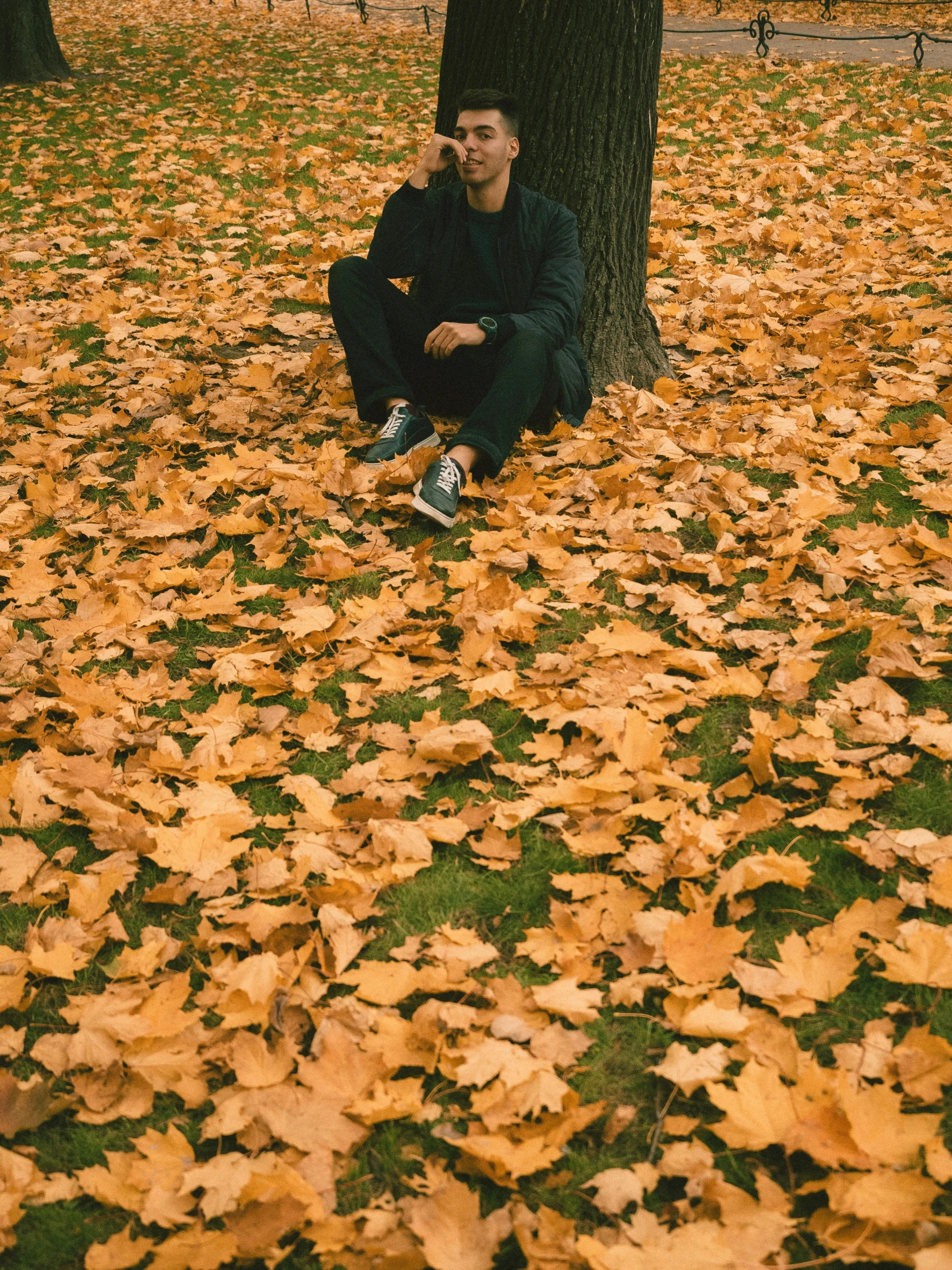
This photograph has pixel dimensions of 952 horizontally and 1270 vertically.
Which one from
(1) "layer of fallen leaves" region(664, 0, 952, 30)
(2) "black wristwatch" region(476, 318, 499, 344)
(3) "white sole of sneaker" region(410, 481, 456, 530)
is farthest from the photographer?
(1) "layer of fallen leaves" region(664, 0, 952, 30)

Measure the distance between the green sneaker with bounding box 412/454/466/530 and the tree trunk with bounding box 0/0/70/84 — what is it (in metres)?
11.2

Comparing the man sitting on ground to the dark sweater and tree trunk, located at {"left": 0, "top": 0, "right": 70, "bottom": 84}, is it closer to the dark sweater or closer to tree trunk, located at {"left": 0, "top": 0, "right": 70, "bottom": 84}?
the dark sweater

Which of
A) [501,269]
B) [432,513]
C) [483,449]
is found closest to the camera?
[432,513]

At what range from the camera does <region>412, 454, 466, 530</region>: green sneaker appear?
3227mm

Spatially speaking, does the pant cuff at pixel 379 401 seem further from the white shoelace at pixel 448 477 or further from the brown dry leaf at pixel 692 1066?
the brown dry leaf at pixel 692 1066

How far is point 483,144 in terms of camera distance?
3609mm

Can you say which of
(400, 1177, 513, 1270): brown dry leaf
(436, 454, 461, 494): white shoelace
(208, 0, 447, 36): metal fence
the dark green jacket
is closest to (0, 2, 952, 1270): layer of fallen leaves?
(400, 1177, 513, 1270): brown dry leaf

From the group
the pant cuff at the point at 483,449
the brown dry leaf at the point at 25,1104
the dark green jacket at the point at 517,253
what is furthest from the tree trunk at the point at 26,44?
the brown dry leaf at the point at 25,1104

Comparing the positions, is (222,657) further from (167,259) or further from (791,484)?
(167,259)

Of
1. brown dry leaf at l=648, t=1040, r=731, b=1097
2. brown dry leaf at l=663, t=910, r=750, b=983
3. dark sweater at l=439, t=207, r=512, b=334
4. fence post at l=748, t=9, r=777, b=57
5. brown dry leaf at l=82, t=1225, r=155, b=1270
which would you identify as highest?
fence post at l=748, t=9, r=777, b=57

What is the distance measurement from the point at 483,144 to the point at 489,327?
0.70m

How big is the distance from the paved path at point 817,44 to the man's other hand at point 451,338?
9.10 m

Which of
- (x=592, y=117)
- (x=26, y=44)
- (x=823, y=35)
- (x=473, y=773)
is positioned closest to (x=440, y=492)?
(x=473, y=773)

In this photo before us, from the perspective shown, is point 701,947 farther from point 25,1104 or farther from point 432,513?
point 432,513
